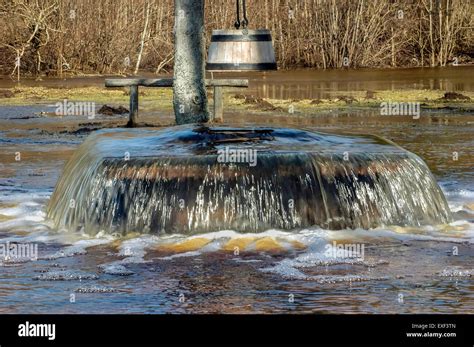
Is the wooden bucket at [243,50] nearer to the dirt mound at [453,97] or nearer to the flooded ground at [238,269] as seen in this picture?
the flooded ground at [238,269]

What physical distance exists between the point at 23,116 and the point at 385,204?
1307 centimetres

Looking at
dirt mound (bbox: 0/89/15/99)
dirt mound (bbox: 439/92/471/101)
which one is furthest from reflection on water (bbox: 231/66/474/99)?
dirt mound (bbox: 0/89/15/99)

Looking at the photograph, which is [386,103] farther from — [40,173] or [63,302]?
[63,302]

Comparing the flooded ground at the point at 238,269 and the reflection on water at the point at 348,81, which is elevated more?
the flooded ground at the point at 238,269

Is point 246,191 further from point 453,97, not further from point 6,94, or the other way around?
point 6,94

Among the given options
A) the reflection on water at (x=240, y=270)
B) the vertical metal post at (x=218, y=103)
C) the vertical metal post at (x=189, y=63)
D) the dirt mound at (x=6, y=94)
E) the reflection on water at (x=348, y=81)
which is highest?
the vertical metal post at (x=189, y=63)

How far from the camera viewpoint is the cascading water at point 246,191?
11594 mm

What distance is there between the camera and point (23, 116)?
23703 millimetres

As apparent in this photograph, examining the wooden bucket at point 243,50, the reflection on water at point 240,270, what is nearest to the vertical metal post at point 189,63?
the reflection on water at point 240,270

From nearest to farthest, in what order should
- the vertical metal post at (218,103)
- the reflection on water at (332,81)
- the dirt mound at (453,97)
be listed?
the vertical metal post at (218,103) → the dirt mound at (453,97) → the reflection on water at (332,81)

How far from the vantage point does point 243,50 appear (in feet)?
40.7

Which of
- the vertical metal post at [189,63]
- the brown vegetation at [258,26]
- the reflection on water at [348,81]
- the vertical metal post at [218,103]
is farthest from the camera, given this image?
the brown vegetation at [258,26]

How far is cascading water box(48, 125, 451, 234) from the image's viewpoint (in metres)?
11.6

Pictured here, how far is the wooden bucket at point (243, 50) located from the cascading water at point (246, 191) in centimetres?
85
